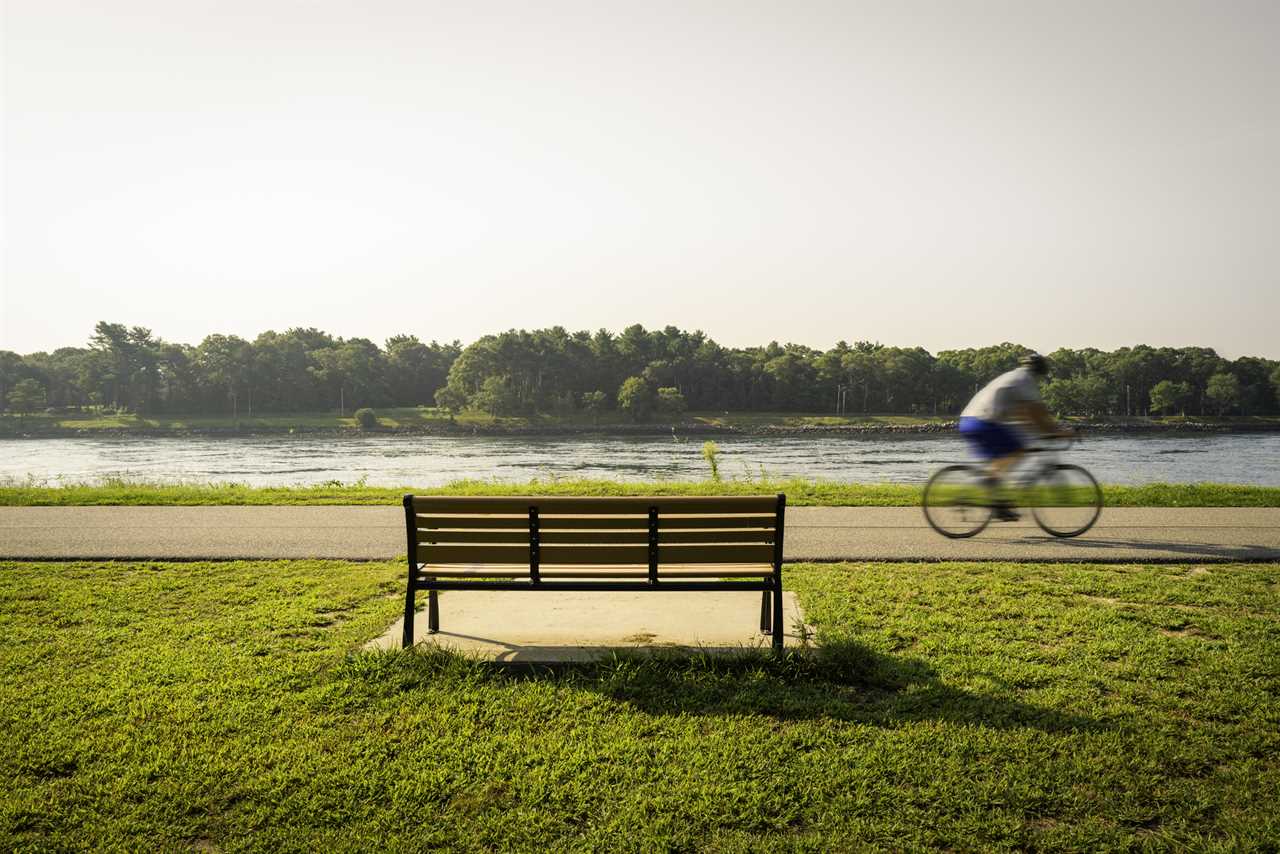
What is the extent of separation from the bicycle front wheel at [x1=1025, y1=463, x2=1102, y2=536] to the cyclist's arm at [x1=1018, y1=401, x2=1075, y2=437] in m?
0.49

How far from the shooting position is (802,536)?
9.20 meters

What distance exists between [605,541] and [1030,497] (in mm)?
5575

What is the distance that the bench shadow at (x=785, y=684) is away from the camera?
3988mm

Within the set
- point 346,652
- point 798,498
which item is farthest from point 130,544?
point 798,498

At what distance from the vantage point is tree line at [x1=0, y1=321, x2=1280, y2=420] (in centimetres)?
10631

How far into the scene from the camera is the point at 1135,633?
527cm

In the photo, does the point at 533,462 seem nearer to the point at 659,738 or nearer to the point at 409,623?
the point at 409,623

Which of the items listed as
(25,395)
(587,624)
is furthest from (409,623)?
(25,395)

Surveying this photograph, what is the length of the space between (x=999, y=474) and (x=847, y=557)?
193 cm

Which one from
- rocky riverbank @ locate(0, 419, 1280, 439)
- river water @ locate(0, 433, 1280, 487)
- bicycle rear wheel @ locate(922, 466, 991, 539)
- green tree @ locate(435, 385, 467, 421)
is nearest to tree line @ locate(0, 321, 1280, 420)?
green tree @ locate(435, 385, 467, 421)

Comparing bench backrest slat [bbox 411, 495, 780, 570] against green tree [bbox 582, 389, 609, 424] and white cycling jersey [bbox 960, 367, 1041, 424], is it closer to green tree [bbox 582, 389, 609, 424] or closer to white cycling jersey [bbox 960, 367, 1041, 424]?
white cycling jersey [bbox 960, 367, 1041, 424]

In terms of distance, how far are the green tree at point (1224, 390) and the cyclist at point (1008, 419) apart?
11751 cm

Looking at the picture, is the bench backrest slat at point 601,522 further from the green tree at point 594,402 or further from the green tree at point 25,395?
the green tree at point 25,395

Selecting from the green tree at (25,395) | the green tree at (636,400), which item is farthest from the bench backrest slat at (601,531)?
the green tree at (25,395)
